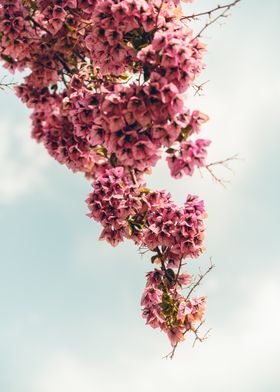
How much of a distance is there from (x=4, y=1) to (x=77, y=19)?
3.42 feet

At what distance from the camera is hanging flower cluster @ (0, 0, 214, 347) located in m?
6.30

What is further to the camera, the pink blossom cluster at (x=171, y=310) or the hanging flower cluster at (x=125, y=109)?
the pink blossom cluster at (x=171, y=310)

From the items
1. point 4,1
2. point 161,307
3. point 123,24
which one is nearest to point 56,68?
point 4,1

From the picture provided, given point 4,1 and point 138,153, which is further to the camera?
point 4,1

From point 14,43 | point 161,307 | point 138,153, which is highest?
point 14,43

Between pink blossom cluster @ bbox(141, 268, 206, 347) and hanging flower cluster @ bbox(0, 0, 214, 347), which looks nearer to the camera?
hanging flower cluster @ bbox(0, 0, 214, 347)

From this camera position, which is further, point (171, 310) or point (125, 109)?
point (171, 310)

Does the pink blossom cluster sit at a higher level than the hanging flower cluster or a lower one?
lower

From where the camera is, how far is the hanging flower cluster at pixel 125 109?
6297 millimetres

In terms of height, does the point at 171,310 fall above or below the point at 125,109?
below

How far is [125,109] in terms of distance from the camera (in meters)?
6.32

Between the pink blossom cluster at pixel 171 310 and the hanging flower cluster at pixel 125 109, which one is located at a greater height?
the hanging flower cluster at pixel 125 109

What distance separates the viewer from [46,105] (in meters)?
8.41

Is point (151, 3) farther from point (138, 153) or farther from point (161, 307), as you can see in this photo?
point (161, 307)
